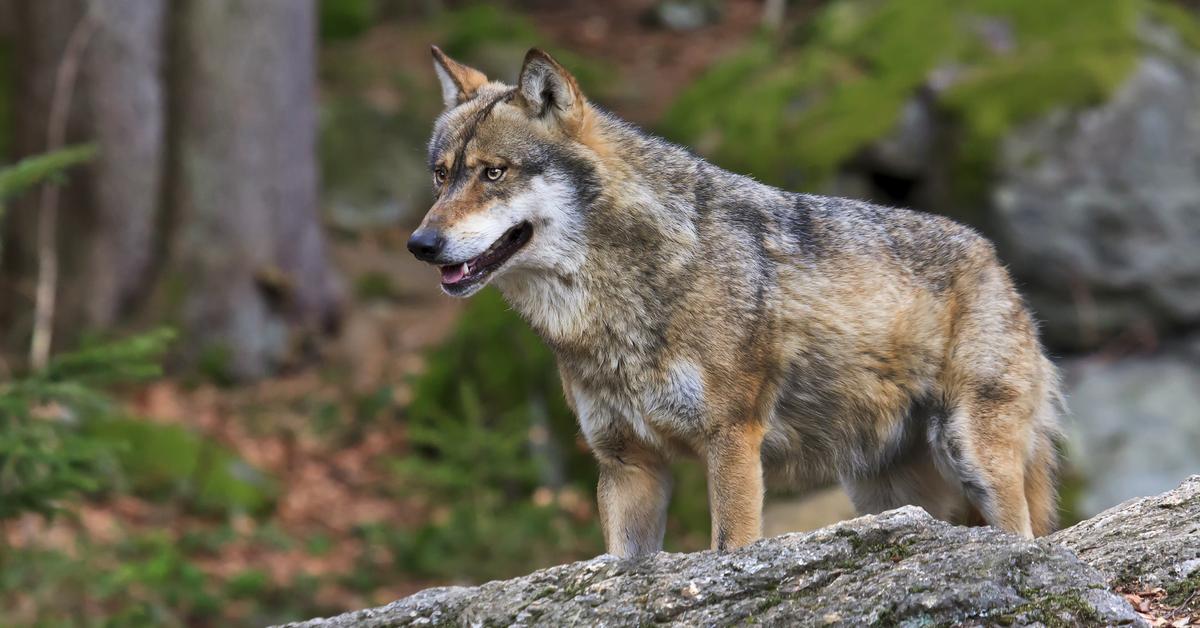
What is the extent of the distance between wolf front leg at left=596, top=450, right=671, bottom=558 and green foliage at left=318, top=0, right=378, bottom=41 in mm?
15755

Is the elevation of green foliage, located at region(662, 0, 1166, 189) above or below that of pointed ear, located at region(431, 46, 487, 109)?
above

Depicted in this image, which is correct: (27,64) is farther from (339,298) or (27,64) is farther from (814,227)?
(814,227)

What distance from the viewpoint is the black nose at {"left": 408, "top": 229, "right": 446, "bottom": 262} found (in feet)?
17.5

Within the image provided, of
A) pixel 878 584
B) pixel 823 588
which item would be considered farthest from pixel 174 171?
pixel 878 584

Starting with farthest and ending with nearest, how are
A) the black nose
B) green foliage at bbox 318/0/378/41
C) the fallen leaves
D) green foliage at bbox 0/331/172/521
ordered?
green foliage at bbox 318/0/378/41 < green foliage at bbox 0/331/172/521 < the black nose < the fallen leaves

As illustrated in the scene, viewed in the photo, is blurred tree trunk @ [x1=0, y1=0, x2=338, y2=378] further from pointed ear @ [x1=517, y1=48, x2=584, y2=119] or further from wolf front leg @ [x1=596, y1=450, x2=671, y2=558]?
wolf front leg @ [x1=596, y1=450, x2=671, y2=558]

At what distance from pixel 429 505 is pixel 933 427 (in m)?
7.12

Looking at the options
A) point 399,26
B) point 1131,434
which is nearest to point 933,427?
point 1131,434

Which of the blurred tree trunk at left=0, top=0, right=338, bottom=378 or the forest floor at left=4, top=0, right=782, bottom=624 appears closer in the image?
the forest floor at left=4, top=0, right=782, bottom=624

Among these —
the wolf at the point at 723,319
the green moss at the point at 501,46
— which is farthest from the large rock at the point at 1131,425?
the green moss at the point at 501,46

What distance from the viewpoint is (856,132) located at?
1206cm

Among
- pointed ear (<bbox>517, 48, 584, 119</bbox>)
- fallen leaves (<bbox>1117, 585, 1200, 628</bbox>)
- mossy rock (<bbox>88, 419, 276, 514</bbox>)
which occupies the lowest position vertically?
mossy rock (<bbox>88, 419, 276, 514</bbox>)

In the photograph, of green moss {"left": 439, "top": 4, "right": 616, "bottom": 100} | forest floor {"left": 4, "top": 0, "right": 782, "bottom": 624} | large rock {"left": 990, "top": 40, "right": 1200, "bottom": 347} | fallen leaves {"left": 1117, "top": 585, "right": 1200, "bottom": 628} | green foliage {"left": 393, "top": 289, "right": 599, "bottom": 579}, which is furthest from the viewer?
green moss {"left": 439, "top": 4, "right": 616, "bottom": 100}

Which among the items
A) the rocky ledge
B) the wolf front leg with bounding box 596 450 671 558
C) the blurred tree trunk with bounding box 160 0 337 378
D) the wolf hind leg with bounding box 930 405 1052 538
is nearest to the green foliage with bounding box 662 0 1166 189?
the blurred tree trunk with bounding box 160 0 337 378
